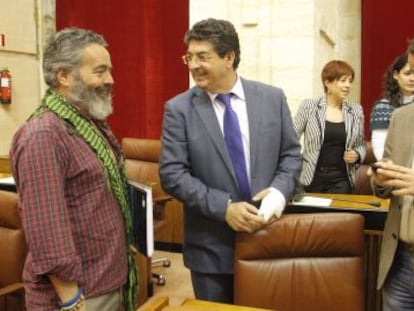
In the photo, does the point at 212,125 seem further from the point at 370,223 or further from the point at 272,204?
the point at 370,223

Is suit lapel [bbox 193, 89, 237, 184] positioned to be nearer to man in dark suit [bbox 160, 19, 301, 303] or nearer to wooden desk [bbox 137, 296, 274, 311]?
man in dark suit [bbox 160, 19, 301, 303]

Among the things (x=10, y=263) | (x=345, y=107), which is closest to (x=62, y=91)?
(x=10, y=263)

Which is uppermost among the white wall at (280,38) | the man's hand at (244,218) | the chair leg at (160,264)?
the white wall at (280,38)

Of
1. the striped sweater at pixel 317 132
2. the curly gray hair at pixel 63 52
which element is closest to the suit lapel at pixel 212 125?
the curly gray hair at pixel 63 52

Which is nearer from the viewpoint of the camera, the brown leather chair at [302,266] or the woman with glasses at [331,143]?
the brown leather chair at [302,266]

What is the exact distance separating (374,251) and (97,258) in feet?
5.64

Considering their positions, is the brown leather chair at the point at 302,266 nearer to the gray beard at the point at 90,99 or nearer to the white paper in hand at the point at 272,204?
the white paper in hand at the point at 272,204

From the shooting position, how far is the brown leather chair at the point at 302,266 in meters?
1.76

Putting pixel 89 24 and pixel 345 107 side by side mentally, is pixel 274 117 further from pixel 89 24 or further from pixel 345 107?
pixel 89 24

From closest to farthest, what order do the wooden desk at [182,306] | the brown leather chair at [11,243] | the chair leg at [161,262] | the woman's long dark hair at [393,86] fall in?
1. the wooden desk at [182,306]
2. the brown leather chair at [11,243]
3. the woman's long dark hair at [393,86]
4. the chair leg at [161,262]

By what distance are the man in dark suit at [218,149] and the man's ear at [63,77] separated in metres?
0.47

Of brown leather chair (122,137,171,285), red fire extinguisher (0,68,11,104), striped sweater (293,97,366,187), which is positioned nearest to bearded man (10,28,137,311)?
striped sweater (293,97,366,187)

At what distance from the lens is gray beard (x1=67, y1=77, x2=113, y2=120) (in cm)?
158

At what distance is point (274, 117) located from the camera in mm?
1965
